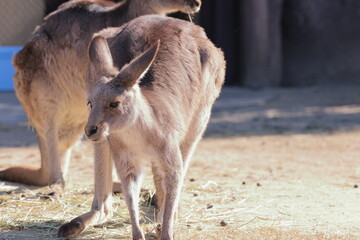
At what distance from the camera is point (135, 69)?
11.8 feet

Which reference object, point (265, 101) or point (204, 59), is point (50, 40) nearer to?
point (204, 59)

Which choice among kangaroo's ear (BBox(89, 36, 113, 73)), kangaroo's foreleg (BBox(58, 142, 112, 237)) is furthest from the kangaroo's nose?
kangaroo's foreleg (BBox(58, 142, 112, 237))

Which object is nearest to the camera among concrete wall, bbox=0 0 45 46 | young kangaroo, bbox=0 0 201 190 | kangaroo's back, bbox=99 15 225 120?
kangaroo's back, bbox=99 15 225 120

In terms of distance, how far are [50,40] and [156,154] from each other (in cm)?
193

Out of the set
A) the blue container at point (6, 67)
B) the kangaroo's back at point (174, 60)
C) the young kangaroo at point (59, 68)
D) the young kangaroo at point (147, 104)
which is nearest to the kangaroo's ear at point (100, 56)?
the young kangaroo at point (147, 104)

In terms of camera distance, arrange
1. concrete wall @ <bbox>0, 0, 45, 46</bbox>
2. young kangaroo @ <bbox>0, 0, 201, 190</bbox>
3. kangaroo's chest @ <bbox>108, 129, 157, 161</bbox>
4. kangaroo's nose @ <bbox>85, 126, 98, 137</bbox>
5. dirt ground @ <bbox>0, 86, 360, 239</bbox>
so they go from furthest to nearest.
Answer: concrete wall @ <bbox>0, 0, 45, 46</bbox>
young kangaroo @ <bbox>0, 0, 201, 190</bbox>
dirt ground @ <bbox>0, 86, 360, 239</bbox>
kangaroo's chest @ <bbox>108, 129, 157, 161</bbox>
kangaroo's nose @ <bbox>85, 126, 98, 137</bbox>

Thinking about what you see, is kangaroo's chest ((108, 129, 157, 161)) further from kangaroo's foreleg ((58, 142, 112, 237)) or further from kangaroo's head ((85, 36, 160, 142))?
kangaroo's foreleg ((58, 142, 112, 237))

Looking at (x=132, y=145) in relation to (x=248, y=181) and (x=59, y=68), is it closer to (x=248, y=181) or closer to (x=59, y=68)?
(x=59, y=68)

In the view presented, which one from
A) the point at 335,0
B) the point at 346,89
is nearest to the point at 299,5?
the point at 335,0

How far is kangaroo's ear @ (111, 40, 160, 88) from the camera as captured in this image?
3588mm

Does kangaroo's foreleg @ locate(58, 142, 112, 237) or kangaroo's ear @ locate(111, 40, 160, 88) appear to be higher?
kangaroo's ear @ locate(111, 40, 160, 88)

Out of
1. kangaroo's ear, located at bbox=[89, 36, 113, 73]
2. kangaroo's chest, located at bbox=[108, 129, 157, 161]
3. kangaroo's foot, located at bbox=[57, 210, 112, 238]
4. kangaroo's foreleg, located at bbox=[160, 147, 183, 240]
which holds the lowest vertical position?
kangaroo's foot, located at bbox=[57, 210, 112, 238]

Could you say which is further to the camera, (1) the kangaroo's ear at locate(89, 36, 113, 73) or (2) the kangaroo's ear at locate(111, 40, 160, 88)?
(1) the kangaroo's ear at locate(89, 36, 113, 73)

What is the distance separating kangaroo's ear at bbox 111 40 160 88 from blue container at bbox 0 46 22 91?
20.3ft
